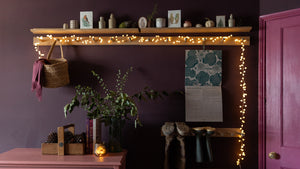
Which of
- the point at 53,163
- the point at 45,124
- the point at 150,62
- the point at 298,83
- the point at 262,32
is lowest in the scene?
the point at 53,163

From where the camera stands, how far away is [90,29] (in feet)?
8.90

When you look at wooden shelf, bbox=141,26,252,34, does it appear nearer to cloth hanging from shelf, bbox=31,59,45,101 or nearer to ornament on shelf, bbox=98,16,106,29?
ornament on shelf, bbox=98,16,106,29

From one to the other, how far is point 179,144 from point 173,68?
2.63ft

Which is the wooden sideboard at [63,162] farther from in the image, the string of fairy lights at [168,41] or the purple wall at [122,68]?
the string of fairy lights at [168,41]

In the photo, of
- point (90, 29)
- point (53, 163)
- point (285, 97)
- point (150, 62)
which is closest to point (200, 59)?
point (150, 62)

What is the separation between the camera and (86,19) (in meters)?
2.79

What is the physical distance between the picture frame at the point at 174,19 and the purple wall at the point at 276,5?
2.82 ft

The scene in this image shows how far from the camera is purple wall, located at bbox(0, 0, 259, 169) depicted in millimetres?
2750

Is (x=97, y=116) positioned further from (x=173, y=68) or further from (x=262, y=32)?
(x=262, y=32)

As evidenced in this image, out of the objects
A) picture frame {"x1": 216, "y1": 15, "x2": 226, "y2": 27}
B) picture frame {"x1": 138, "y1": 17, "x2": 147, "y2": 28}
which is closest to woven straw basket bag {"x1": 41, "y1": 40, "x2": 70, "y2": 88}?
picture frame {"x1": 138, "y1": 17, "x2": 147, "y2": 28}

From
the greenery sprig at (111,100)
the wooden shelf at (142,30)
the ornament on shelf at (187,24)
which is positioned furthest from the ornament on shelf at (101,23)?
the ornament on shelf at (187,24)

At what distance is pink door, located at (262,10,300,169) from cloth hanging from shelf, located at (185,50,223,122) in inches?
19.1

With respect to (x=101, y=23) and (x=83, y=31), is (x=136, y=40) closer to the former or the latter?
(x=101, y=23)

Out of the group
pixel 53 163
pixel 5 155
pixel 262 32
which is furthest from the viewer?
pixel 262 32
